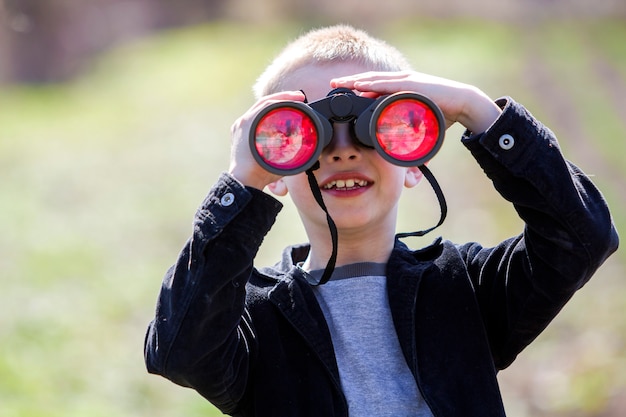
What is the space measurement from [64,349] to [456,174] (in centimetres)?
564

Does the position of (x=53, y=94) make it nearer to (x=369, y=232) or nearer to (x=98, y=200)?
(x=98, y=200)

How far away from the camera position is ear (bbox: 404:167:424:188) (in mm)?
2723

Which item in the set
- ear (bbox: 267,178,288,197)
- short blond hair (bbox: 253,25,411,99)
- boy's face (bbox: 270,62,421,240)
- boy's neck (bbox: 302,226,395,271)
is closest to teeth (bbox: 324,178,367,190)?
boy's face (bbox: 270,62,421,240)

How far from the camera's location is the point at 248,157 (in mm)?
2338

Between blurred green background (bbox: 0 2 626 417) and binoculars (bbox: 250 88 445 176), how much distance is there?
112 inches

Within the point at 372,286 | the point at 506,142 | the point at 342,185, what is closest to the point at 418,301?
the point at 372,286

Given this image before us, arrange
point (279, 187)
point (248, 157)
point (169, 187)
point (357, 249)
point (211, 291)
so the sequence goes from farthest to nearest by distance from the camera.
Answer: point (169, 187)
point (279, 187)
point (357, 249)
point (248, 157)
point (211, 291)

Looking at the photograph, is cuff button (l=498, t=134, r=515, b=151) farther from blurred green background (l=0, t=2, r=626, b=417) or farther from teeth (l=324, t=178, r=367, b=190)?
blurred green background (l=0, t=2, r=626, b=417)

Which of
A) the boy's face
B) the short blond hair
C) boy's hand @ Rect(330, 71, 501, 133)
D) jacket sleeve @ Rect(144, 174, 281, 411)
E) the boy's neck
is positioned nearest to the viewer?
jacket sleeve @ Rect(144, 174, 281, 411)

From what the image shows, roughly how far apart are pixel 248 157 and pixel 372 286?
1.49 feet

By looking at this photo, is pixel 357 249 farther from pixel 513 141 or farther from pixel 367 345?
pixel 513 141

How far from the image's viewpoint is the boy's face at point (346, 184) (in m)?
2.44

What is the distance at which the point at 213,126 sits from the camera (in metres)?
14.5

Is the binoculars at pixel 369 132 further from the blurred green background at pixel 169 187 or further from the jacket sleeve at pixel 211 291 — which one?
the blurred green background at pixel 169 187
